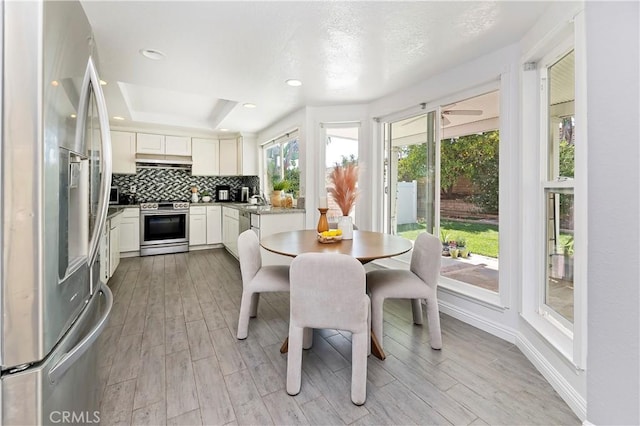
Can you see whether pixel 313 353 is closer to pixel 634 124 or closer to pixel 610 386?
pixel 610 386

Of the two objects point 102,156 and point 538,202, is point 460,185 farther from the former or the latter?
point 102,156

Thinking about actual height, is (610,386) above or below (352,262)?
below

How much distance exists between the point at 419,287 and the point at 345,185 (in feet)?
3.09

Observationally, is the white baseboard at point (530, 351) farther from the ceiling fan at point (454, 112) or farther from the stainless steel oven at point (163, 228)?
the stainless steel oven at point (163, 228)

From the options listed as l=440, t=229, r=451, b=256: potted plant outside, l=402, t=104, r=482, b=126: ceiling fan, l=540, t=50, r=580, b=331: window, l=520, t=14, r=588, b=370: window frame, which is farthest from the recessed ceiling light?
l=440, t=229, r=451, b=256: potted plant outside

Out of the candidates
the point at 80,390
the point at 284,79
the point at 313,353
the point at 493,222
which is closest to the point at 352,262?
the point at 313,353

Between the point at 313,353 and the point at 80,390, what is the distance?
4.35 feet

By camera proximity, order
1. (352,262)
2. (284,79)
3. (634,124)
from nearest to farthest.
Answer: (634,124) < (352,262) < (284,79)

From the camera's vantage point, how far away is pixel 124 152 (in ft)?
16.3

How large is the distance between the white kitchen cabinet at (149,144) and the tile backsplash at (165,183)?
0.42 m

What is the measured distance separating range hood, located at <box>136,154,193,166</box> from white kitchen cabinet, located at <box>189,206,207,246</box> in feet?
3.11

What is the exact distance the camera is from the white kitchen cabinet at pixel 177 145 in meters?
5.30

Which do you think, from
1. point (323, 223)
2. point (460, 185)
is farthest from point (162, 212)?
point (460, 185)

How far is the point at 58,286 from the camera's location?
80 cm
